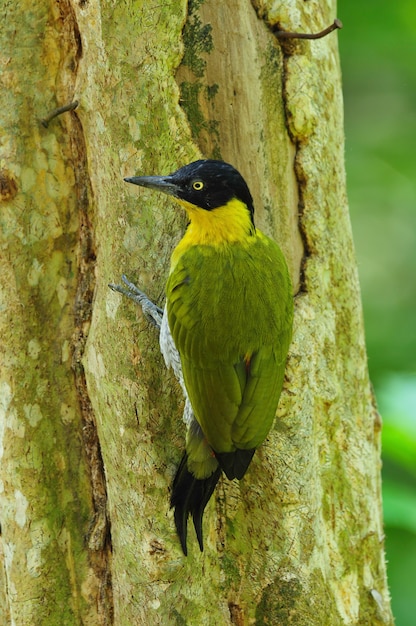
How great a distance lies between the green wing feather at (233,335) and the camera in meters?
2.57

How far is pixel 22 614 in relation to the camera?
113 inches

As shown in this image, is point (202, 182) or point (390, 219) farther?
point (390, 219)

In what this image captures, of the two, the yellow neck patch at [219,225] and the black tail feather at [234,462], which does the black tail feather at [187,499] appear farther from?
the yellow neck patch at [219,225]

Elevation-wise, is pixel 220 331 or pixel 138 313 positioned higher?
pixel 138 313

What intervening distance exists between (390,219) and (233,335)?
16.1ft

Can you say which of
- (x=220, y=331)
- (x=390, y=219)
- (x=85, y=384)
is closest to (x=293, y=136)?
(x=220, y=331)

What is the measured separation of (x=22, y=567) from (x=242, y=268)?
1.30m

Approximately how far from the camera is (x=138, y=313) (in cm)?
274

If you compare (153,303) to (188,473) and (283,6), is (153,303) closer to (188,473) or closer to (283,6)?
(188,473)

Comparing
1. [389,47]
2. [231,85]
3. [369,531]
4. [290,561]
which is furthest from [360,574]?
[389,47]

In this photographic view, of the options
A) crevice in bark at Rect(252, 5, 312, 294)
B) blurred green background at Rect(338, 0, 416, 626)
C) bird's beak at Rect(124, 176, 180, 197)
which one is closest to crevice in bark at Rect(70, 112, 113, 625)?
bird's beak at Rect(124, 176, 180, 197)

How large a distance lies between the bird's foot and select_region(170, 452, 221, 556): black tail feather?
467mm

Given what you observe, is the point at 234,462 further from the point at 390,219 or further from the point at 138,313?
the point at 390,219

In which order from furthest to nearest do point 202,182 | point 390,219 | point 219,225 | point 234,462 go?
point 390,219
point 219,225
point 202,182
point 234,462
